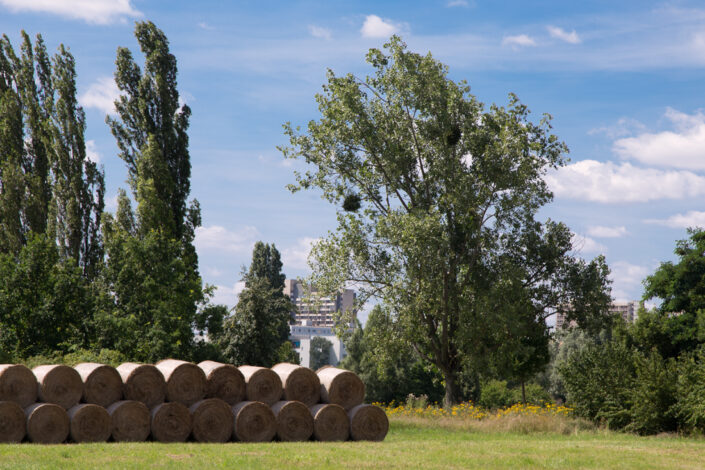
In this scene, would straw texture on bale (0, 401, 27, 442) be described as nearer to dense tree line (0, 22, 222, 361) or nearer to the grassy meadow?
the grassy meadow

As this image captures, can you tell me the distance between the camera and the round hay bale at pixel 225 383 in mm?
16984

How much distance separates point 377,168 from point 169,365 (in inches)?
606

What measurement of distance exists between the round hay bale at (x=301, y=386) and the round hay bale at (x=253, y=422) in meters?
0.89

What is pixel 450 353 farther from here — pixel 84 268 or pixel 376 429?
pixel 84 268

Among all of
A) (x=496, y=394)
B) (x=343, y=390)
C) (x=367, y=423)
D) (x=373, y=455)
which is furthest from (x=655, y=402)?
(x=496, y=394)

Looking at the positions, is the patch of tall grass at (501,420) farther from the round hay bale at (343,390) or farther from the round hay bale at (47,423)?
the round hay bale at (47,423)

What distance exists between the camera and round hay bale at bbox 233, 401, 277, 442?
16531 millimetres

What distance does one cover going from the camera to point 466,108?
29578mm

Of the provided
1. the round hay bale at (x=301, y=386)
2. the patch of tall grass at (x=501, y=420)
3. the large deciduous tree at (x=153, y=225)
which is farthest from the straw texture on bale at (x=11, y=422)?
the large deciduous tree at (x=153, y=225)

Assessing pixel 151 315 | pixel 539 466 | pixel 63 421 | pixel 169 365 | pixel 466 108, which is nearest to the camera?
pixel 539 466

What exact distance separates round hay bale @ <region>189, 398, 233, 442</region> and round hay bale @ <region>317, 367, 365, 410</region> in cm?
237

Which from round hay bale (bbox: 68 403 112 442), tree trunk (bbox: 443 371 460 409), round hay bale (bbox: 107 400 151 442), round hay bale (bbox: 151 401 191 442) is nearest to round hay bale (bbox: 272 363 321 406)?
round hay bale (bbox: 151 401 191 442)

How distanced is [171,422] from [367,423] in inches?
174

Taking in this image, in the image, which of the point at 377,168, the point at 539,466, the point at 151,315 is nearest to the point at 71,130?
the point at 151,315
